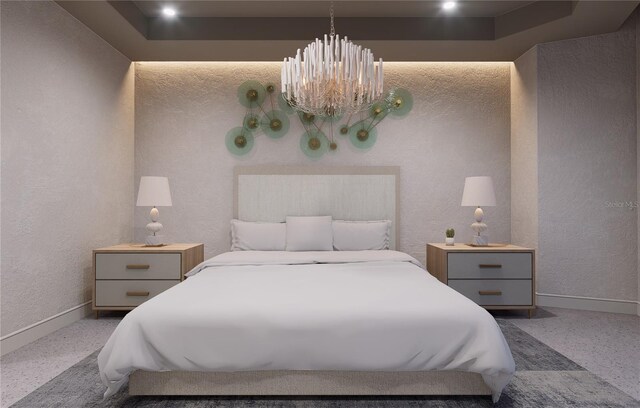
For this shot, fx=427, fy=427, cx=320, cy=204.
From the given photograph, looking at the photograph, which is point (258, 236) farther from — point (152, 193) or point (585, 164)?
point (585, 164)

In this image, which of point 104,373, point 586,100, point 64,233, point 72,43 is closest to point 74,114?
point 72,43

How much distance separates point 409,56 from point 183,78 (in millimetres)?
2353

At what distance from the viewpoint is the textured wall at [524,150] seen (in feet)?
13.4

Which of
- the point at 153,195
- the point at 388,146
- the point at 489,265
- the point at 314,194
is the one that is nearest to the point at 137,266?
the point at 153,195

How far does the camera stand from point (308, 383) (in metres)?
2.02

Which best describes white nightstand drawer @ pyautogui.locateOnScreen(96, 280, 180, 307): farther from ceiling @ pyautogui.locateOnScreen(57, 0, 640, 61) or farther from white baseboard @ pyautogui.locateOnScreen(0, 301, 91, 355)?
ceiling @ pyautogui.locateOnScreen(57, 0, 640, 61)

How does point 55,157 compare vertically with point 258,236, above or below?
above

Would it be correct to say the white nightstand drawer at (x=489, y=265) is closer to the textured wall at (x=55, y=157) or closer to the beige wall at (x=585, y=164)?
the beige wall at (x=585, y=164)

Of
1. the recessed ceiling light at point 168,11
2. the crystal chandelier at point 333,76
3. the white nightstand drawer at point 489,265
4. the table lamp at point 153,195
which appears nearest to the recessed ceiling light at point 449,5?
the crystal chandelier at point 333,76

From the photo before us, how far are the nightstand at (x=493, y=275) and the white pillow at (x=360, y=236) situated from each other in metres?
0.62

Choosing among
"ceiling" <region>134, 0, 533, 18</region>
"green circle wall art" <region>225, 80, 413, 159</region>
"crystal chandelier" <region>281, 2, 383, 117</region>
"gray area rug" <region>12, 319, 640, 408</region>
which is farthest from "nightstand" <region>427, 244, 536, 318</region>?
"ceiling" <region>134, 0, 533, 18</region>

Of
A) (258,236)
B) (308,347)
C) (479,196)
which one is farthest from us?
(258,236)

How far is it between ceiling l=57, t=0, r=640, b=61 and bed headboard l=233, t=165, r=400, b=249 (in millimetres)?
1200

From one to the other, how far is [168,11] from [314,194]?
2156 mm
